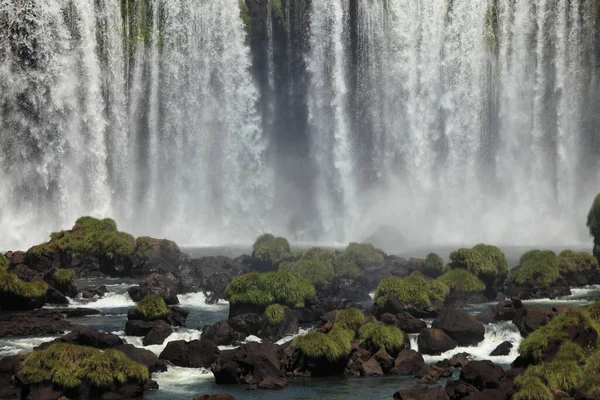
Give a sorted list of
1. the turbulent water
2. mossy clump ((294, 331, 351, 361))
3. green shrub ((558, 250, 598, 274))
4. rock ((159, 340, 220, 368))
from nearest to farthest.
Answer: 1. mossy clump ((294, 331, 351, 361))
2. rock ((159, 340, 220, 368))
3. green shrub ((558, 250, 598, 274))
4. the turbulent water

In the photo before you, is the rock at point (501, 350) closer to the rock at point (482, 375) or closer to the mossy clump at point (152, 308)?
the rock at point (482, 375)

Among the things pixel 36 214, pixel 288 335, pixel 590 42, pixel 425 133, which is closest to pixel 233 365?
pixel 288 335

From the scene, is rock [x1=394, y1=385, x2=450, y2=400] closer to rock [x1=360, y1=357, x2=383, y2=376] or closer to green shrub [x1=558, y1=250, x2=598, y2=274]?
rock [x1=360, y1=357, x2=383, y2=376]

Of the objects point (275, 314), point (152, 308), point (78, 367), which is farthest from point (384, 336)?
point (78, 367)

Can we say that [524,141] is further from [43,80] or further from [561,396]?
[561,396]

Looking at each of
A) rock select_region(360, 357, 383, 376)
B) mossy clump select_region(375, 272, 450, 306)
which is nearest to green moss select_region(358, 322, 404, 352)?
rock select_region(360, 357, 383, 376)

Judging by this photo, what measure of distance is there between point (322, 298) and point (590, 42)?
1935 inches

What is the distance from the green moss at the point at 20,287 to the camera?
38.0m

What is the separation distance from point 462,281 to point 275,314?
462 inches

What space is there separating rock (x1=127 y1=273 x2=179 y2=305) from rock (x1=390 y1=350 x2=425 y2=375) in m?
15.1

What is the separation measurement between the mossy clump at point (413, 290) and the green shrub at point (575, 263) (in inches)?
360

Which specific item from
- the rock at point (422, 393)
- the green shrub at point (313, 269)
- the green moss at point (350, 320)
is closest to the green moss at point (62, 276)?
the green shrub at point (313, 269)

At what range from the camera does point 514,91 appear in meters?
77.4

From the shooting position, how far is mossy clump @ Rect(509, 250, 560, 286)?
139 feet
